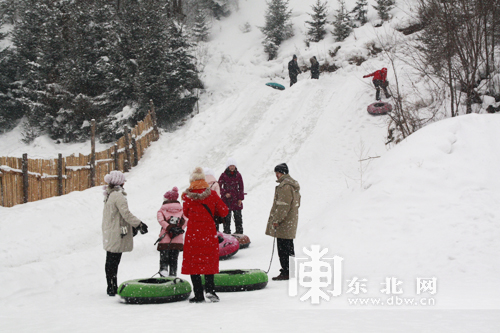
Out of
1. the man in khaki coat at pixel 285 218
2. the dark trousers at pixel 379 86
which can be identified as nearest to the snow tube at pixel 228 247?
the man in khaki coat at pixel 285 218

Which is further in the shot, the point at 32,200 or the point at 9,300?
the point at 32,200

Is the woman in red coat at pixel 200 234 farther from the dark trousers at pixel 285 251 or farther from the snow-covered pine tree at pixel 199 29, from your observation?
the snow-covered pine tree at pixel 199 29

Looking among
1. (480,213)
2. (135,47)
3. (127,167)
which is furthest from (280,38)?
(480,213)

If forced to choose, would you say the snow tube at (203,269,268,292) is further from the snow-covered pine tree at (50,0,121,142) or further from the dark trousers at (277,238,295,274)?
the snow-covered pine tree at (50,0,121,142)

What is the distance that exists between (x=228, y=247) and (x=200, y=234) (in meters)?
3.33

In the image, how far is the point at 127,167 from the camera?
1555cm

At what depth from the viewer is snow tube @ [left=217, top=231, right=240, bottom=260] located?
7.80m

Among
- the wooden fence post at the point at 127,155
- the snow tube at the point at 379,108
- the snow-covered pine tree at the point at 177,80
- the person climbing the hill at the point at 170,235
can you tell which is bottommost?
the person climbing the hill at the point at 170,235

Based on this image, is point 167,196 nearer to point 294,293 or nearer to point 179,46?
point 294,293

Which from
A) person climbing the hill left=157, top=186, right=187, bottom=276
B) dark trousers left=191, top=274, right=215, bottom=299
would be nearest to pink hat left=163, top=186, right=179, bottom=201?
person climbing the hill left=157, top=186, right=187, bottom=276

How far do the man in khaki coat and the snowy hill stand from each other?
1.49 ft

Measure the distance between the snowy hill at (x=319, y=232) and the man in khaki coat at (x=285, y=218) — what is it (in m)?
0.45

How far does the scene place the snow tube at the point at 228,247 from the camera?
780cm

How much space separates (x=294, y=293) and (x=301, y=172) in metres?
8.90
